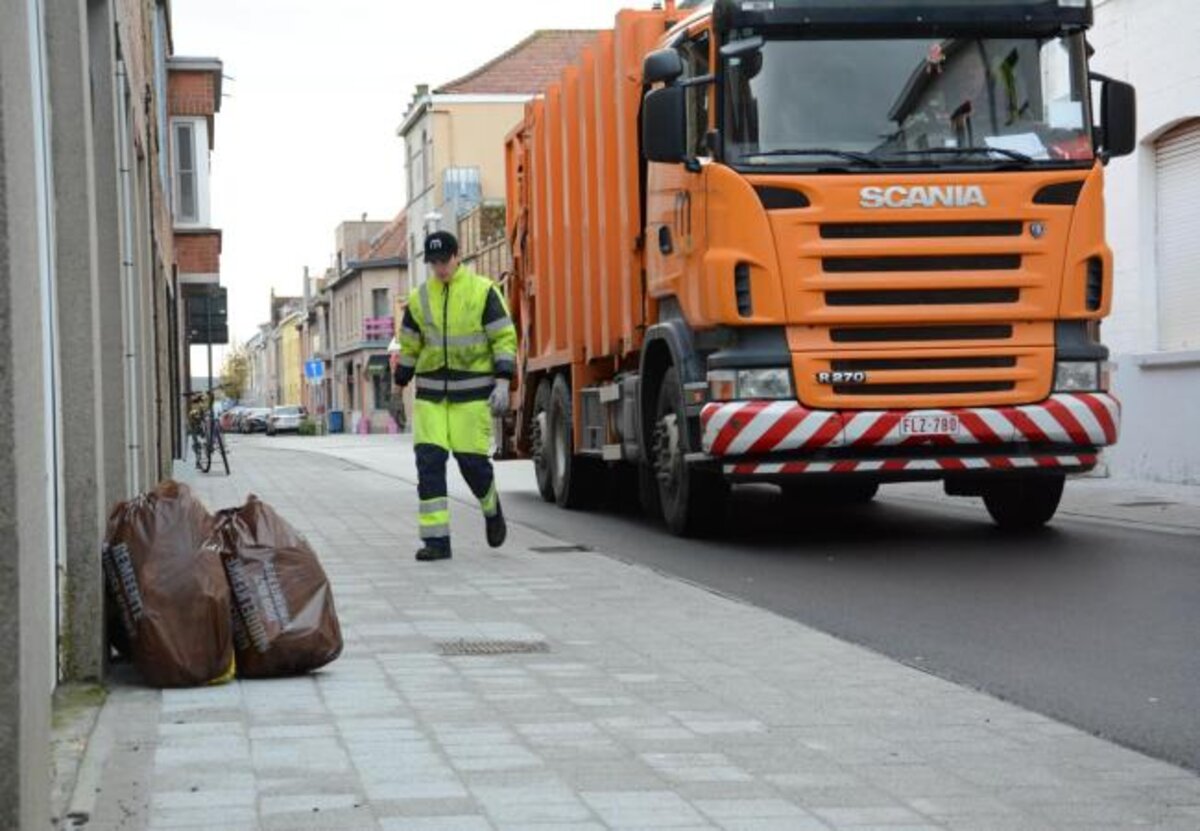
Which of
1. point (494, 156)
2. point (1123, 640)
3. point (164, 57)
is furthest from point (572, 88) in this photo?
point (494, 156)

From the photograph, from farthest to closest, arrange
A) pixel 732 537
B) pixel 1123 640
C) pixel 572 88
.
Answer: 1. pixel 572 88
2. pixel 732 537
3. pixel 1123 640

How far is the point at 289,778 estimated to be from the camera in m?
5.03

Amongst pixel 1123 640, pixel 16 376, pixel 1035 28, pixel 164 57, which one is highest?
pixel 164 57

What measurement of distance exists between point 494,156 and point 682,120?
60.6m

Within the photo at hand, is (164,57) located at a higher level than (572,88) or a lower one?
higher

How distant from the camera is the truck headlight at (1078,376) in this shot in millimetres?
11438

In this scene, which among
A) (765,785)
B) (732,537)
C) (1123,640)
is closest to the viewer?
(765,785)

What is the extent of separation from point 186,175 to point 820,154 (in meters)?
24.1

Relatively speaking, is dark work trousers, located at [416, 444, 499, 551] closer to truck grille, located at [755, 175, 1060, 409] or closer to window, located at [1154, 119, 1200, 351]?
truck grille, located at [755, 175, 1060, 409]

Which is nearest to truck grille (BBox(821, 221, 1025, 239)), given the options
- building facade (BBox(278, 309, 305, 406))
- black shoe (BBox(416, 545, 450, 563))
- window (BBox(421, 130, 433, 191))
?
black shoe (BBox(416, 545, 450, 563))

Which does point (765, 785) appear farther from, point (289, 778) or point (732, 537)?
point (732, 537)

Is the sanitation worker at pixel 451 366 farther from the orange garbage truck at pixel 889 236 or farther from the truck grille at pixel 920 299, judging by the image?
the truck grille at pixel 920 299

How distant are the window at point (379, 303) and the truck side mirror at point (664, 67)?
75.6m

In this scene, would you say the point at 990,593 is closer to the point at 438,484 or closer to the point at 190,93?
the point at 438,484
